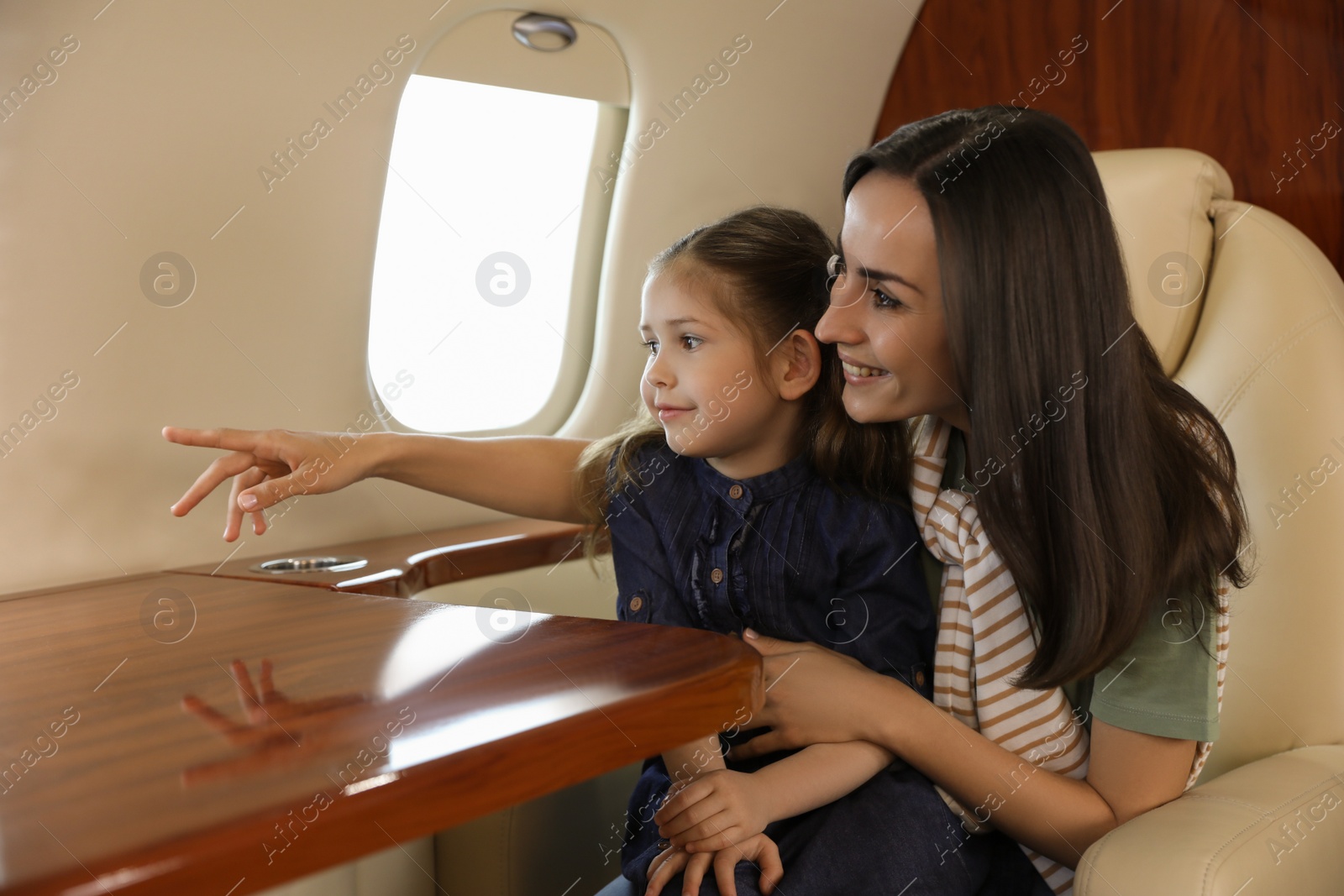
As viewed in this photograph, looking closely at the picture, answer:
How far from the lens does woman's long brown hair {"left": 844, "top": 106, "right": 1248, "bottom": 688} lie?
1.00 m

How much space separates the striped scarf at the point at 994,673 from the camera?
1.08 meters

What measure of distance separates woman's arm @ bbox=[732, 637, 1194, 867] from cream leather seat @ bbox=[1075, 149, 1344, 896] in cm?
5

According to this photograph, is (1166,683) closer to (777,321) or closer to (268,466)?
(777,321)

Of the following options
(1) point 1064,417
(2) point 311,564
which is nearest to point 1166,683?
(1) point 1064,417

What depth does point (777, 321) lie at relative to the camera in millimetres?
1301

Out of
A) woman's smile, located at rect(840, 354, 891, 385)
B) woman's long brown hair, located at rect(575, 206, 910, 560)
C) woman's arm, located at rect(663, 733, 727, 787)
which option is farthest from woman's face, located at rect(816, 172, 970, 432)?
woman's arm, located at rect(663, 733, 727, 787)

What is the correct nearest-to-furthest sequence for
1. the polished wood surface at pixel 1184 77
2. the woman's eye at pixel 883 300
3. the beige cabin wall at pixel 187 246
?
the woman's eye at pixel 883 300 < the beige cabin wall at pixel 187 246 < the polished wood surface at pixel 1184 77

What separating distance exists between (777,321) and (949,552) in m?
0.36

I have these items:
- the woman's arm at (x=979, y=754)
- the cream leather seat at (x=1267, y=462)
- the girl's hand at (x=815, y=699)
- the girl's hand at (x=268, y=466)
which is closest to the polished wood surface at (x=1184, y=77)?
the cream leather seat at (x=1267, y=462)

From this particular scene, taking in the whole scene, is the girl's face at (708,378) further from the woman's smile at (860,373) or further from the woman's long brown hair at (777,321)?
the woman's smile at (860,373)

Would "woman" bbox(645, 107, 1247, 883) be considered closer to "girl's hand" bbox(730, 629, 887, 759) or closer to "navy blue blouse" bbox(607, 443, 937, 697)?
"girl's hand" bbox(730, 629, 887, 759)

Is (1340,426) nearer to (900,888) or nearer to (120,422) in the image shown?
(900,888)

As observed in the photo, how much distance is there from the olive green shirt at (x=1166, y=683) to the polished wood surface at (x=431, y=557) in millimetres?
888

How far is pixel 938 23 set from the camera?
7.00 ft
